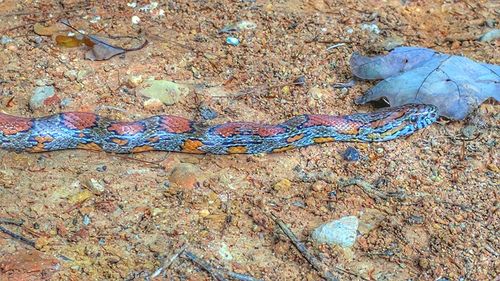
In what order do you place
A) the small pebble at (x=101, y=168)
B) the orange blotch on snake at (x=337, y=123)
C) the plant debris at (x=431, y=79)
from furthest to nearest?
the plant debris at (x=431, y=79), the orange blotch on snake at (x=337, y=123), the small pebble at (x=101, y=168)

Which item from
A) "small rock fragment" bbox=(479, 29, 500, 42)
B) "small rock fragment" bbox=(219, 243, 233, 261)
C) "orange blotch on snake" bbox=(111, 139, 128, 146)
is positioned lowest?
"small rock fragment" bbox=(219, 243, 233, 261)

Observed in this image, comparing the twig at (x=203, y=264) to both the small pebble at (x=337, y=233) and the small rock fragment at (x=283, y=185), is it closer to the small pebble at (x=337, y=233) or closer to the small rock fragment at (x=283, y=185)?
the small pebble at (x=337, y=233)

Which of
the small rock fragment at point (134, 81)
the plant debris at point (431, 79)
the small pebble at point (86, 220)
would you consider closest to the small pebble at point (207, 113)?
the small rock fragment at point (134, 81)

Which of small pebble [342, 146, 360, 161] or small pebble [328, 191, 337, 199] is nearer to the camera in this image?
small pebble [328, 191, 337, 199]

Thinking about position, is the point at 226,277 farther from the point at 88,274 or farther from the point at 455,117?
the point at 455,117

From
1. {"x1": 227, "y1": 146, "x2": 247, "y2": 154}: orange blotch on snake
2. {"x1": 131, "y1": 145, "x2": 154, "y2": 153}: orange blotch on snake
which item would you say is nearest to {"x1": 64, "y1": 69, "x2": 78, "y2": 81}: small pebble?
{"x1": 131, "y1": 145, "x2": 154, "y2": 153}: orange blotch on snake

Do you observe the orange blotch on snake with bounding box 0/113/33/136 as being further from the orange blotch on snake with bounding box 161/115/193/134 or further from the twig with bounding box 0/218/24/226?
the orange blotch on snake with bounding box 161/115/193/134
